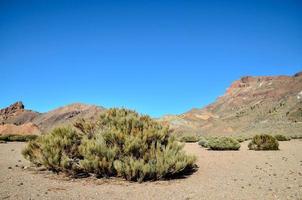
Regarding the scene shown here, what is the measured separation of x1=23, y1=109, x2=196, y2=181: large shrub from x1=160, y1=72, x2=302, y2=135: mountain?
96.3 feet

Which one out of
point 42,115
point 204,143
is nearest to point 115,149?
point 204,143

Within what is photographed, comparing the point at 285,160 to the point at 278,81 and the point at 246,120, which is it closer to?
the point at 246,120

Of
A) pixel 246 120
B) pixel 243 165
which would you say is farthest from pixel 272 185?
pixel 246 120

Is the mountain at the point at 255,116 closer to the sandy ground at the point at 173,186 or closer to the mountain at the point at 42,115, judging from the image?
the sandy ground at the point at 173,186

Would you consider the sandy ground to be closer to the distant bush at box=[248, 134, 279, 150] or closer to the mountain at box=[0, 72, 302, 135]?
the distant bush at box=[248, 134, 279, 150]

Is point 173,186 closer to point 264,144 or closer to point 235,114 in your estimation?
point 264,144

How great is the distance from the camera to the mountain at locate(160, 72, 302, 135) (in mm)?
65969

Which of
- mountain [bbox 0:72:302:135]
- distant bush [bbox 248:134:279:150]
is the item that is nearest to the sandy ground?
distant bush [bbox 248:134:279:150]

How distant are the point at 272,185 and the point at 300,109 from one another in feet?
243

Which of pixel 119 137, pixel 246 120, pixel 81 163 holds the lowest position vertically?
pixel 81 163

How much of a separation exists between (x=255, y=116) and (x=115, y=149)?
8921 cm

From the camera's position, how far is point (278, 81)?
147000 mm

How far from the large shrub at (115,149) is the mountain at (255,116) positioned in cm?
2936

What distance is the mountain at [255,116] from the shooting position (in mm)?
65969
